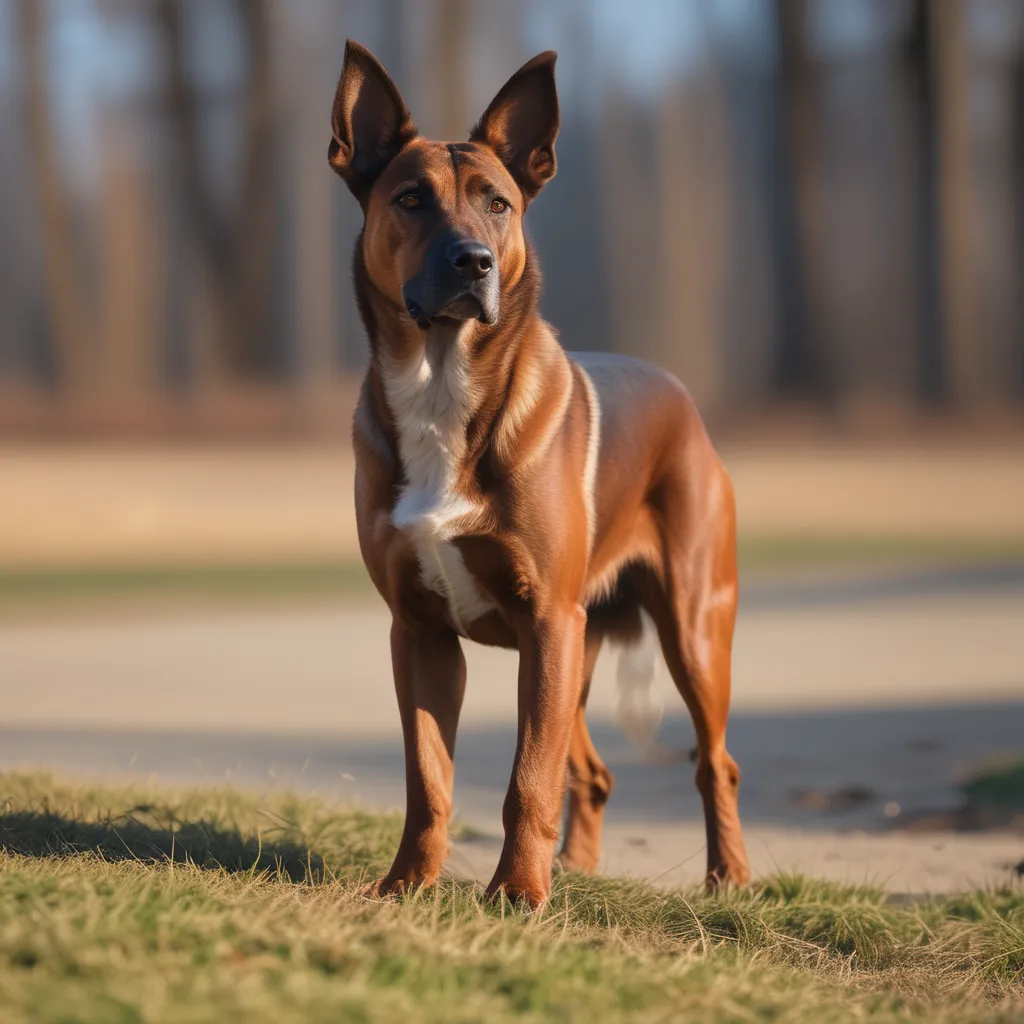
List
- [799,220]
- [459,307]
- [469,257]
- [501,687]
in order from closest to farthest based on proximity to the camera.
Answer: [469,257], [459,307], [501,687], [799,220]

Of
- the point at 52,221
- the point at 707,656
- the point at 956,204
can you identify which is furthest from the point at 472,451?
the point at 52,221

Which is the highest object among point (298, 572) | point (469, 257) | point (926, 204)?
point (469, 257)

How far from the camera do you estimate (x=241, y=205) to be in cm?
2178

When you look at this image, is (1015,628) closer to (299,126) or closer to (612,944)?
(612,944)

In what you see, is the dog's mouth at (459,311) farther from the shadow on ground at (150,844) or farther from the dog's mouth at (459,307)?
the shadow on ground at (150,844)

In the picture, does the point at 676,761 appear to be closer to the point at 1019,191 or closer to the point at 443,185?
the point at 443,185

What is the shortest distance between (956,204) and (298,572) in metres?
10.9

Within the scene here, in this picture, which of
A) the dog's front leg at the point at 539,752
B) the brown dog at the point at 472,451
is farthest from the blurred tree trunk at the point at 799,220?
the dog's front leg at the point at 539,752

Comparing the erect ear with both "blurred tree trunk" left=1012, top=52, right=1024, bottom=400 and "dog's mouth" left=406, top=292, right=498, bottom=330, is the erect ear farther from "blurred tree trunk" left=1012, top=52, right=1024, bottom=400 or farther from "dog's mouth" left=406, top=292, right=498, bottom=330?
"blurred tree trunk" left=1012, top=52, right=1024, bottom=400

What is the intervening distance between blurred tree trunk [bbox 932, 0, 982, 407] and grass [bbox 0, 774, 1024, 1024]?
17.2 metres

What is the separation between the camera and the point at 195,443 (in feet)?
66.1

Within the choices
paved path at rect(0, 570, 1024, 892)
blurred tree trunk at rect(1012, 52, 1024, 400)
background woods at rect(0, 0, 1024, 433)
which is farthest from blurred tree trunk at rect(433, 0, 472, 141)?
paved path at rect(0, 570, 1024, 892)

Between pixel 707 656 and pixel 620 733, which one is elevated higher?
pixel 707 656

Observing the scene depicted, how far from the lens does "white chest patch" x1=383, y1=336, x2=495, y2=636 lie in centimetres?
399
